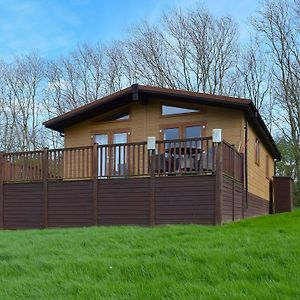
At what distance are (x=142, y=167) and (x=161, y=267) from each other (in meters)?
5.68

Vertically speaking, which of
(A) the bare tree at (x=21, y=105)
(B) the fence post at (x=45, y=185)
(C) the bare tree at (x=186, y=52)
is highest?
(C) the bare tree at (x=186, y=52)

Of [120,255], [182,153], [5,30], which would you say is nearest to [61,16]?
[5,30]

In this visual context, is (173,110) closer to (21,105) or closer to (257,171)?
(257,171)

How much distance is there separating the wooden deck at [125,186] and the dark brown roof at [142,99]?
1.39 m

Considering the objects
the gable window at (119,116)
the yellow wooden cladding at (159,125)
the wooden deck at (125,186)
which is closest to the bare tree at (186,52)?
the yellow wooden cladding at (159,125)

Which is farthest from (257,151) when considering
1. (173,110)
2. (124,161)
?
(124,161)

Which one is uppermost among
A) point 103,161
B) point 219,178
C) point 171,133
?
point 171,133

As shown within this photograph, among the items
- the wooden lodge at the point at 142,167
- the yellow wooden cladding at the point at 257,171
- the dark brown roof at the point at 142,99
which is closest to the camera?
the wooden lodge at the point at 142,167

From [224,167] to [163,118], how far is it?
3.56 metres

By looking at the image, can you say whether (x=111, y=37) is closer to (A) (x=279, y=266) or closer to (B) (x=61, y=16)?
(B) (x=61, y=16)

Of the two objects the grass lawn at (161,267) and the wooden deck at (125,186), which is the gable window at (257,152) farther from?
the grass lawn at (161,267)

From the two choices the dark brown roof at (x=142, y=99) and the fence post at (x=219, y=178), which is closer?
the fence post at (x=219, y=178)

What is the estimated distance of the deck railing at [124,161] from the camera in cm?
957

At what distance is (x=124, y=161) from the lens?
1045 cm
